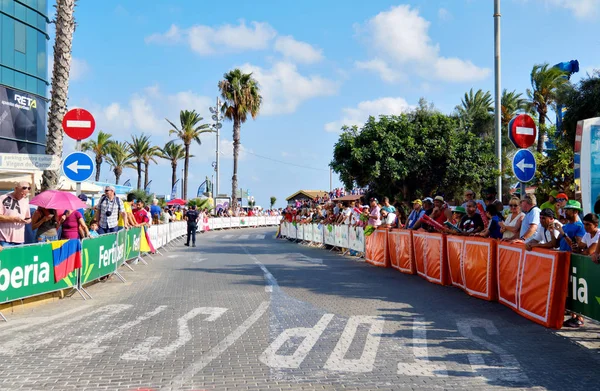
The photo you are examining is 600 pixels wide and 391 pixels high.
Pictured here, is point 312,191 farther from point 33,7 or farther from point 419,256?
point 419,256

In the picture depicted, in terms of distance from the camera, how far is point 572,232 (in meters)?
8.12

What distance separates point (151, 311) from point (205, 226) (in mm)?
35826

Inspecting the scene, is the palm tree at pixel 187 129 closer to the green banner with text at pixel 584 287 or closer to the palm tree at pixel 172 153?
the palm tree at pixel 172 153

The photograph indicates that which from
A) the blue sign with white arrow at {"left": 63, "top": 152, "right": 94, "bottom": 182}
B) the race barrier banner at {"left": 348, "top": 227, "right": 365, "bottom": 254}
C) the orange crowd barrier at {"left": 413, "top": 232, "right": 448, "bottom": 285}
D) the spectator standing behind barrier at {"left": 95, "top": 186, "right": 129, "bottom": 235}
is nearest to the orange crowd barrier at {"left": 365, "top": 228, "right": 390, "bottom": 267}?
the race barrier banner at {"left": 348, "top": 227, "right": 365, "bottom": 254}

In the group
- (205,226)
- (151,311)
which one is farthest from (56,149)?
(205,226)

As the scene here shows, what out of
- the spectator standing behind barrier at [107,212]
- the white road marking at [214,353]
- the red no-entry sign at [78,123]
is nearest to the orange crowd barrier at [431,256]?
the white road marking at [214,353]

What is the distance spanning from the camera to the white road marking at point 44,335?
646 centimetres

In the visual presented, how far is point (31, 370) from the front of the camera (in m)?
5.48

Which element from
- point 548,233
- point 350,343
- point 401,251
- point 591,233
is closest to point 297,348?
point 350,343

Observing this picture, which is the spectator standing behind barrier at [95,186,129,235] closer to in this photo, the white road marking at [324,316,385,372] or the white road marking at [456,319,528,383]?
the white road marking at [324,316,385,372]

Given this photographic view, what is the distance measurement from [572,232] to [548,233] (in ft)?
1.74

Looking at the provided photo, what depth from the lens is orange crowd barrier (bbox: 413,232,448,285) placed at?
473 inches

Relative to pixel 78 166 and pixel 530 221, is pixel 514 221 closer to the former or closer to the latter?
pixel 530 221

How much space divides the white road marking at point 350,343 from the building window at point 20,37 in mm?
33710
